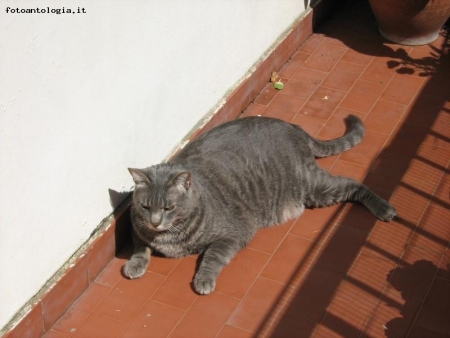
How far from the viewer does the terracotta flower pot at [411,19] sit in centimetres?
698

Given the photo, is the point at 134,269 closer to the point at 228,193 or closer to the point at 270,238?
the point at 228,193

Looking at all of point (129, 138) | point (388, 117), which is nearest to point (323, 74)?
point (388, 117)

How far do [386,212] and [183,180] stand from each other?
1.56 m

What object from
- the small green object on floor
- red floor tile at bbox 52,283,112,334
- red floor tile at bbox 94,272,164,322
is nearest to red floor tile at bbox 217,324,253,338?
red floor tile at bbox 94,272,164,322

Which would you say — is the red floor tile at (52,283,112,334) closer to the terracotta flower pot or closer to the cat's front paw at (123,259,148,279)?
the cat's front paw at (123,259,148,279)

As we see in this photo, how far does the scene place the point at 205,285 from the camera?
4.75m

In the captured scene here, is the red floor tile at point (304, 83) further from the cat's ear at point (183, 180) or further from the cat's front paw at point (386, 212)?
the cat's ear at point (183, 180)

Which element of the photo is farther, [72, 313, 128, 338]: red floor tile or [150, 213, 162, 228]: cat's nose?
[150, 213, 162, 228]: cat's nose

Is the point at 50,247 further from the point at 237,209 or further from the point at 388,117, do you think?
the point at 388,117

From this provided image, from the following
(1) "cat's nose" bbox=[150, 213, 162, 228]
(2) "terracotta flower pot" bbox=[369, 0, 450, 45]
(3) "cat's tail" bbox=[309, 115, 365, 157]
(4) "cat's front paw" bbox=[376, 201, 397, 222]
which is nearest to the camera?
(1) "cat's nose" bbox=[150, 213, 162, 228]

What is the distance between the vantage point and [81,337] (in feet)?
14.7

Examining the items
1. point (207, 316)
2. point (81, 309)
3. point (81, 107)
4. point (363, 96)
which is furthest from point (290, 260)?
point (363, 96)

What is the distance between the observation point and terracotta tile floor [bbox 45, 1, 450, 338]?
455cm

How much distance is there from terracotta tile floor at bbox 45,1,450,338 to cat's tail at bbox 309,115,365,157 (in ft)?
0.30
